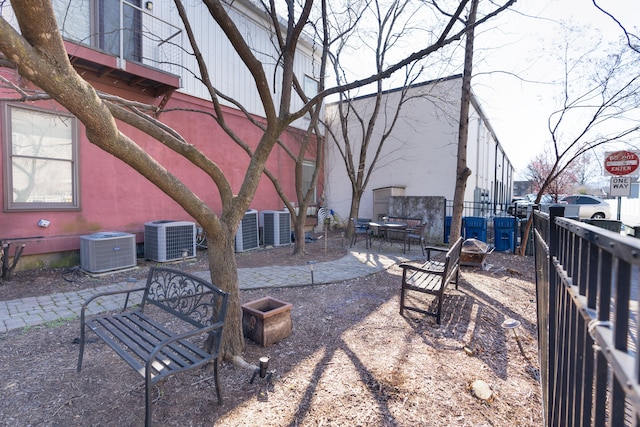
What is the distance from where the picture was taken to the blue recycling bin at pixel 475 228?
9481 mm

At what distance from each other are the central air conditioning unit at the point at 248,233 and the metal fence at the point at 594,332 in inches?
310

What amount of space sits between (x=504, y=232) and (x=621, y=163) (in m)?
3.02

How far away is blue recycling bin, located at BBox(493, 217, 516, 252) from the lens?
29.5 ft

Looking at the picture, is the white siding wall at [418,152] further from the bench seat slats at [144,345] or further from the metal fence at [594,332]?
the bench seat slats at [144,345]

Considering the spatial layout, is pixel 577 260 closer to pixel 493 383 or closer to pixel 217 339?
pixel 493 383

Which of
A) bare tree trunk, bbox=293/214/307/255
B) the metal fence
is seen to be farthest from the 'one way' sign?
the metal fence

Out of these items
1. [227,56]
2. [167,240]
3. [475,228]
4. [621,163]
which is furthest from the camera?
[227,56]

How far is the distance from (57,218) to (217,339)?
20.1 feet

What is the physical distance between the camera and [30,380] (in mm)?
2764

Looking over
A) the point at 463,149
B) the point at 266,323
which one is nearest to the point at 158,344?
the point at 266,323

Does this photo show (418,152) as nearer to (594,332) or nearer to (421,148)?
(421,148)

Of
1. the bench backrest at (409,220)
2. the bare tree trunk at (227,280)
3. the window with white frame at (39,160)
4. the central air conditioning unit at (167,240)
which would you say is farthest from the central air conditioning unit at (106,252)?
the bench backrest at (409,220)

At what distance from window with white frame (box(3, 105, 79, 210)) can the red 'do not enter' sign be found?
12.3 m

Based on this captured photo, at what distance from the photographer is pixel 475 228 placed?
959 cm
